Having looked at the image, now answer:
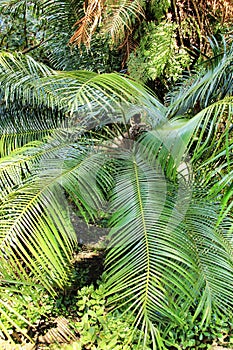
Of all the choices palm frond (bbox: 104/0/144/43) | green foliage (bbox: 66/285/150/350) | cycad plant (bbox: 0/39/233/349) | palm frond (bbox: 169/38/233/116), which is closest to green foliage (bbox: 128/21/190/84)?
palm frond (bbox: 104/0/144/43)

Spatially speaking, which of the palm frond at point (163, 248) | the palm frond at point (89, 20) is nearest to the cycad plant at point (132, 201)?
the palm frond at point (163, 248)

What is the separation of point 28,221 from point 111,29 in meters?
1.51

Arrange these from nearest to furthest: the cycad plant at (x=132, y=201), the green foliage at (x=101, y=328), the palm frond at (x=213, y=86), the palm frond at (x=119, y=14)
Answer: the cycad plant at (x=132, y=201), the green foliage at (x=101, y=328), the palm frond at (x=213, y=86), the palm frond at (x=119, y=14)

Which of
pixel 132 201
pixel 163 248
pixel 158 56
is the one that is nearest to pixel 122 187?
pixel 132 201

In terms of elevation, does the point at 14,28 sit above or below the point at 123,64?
above

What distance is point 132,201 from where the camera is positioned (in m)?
1.46

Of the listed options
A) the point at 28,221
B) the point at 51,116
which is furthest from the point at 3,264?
the point at 51,116

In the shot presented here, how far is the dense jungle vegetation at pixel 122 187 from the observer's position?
125 cm

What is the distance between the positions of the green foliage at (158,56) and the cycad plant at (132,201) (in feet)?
1.63

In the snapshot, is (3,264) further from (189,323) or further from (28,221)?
(189,323)

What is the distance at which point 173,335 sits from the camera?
1662 millimetres

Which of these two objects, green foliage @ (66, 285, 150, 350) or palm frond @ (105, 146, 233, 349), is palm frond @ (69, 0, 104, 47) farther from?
green foliage @ (66, 285, 150, 350)

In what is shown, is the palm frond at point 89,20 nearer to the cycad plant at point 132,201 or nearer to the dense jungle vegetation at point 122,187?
the dense jungle vegetation at point 122,187

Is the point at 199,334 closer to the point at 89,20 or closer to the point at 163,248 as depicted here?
the point at 163,248
